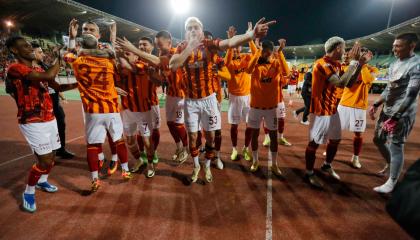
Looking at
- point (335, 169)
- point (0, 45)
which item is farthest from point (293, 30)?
point (335, 169)

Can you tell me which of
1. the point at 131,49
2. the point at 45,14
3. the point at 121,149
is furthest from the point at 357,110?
the point at 45,14

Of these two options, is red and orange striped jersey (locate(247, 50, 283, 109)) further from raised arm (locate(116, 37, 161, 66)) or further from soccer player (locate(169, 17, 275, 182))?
raised arm (locate(116, 37, 161, 66))

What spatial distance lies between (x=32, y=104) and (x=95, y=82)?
0.87 metres

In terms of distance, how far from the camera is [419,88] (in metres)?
3.38

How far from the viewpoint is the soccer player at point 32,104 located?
3.10 meters

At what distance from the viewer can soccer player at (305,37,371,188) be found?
11.6ft

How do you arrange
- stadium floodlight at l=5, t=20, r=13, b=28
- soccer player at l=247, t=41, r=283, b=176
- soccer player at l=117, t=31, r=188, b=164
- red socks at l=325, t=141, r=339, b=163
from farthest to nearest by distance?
stadium floodlight at l=5, t=20, r=13, b=28, soccer player at l=117, t=31, r=188, b=164, soccer player at l=247, t=41, r=283, b=176, red socks at l=325, t=141, r=339, b=163

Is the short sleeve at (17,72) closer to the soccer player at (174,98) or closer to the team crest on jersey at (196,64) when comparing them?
the soccer player at (174,98)

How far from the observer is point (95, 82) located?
144 inches

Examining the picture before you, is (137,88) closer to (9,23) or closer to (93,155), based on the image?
(93,155)

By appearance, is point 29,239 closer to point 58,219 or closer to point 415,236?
point 58,219

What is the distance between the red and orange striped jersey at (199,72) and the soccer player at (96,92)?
1.20m

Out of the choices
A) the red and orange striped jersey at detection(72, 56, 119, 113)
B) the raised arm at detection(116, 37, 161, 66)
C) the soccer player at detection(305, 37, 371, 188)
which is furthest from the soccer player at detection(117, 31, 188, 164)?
the soccer player at detection(305, 37, 371, 188)

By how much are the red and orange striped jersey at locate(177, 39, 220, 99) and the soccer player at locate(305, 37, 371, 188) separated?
176 centimetres
